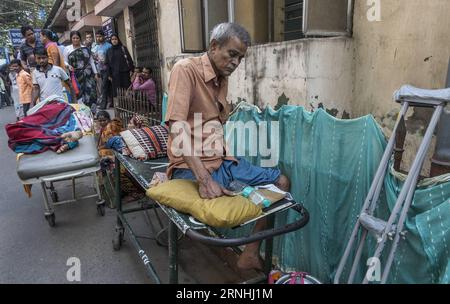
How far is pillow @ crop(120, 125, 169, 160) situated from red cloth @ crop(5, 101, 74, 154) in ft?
3.87

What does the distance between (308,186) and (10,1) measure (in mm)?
26624

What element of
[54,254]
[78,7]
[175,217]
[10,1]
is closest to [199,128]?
[175,217]

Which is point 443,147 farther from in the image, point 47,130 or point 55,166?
point 47,130

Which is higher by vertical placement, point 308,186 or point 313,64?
point 313,64

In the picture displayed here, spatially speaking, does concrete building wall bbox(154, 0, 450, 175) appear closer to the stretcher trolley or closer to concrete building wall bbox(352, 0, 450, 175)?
concrete building wall bbox(352, 0, 450, 175)

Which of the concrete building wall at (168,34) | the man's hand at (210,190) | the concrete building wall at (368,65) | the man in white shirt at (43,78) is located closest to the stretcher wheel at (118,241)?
the man's hand at (210,190)

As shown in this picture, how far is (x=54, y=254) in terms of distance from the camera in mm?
3318

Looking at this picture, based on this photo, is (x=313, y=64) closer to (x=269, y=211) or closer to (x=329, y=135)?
(x=329, y=135)

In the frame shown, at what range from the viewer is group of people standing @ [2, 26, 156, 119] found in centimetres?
557

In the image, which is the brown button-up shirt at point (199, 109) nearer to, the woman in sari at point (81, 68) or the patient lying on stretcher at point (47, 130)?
the patient lying on stretcher at point (47, 130)

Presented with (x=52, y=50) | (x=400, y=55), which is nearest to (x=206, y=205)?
(x=400, y=55)

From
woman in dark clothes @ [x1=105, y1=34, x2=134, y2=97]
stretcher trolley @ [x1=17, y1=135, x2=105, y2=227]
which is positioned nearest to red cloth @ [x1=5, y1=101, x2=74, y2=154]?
stretcher trolley @ [x1=17, y1=135, x2=105, y2=227]

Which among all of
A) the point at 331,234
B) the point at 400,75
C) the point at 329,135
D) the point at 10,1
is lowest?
the point at 331,234

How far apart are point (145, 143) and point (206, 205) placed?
1648 millimetres
